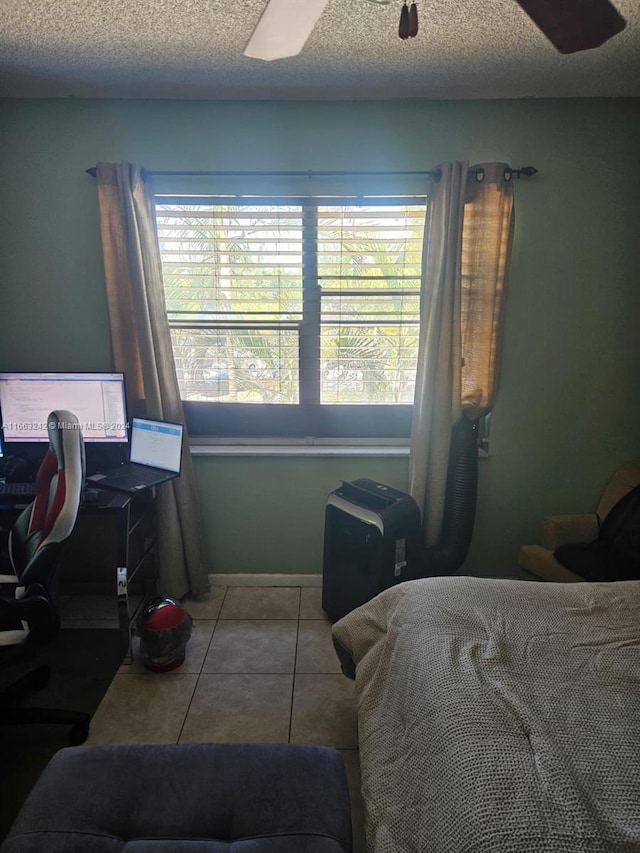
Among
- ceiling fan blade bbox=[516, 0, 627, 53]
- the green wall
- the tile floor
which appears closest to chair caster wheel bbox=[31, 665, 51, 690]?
the tile floor

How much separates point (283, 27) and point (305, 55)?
2.51 ft

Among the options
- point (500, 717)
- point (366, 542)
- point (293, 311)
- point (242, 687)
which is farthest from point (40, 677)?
point (293, 311)

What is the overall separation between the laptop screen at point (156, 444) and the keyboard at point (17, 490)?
1.46 feet

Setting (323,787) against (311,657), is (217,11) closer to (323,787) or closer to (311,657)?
(323,787)

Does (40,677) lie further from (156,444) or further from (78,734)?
(156,444)

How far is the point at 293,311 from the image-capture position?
2.49 m

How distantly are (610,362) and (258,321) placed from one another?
6.02 ft

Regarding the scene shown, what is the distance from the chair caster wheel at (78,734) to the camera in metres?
1.69

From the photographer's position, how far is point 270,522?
268 centimetres

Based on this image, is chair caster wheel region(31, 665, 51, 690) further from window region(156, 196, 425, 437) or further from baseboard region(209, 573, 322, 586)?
window region(156, 196, 425, 437)

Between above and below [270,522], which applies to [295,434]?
above

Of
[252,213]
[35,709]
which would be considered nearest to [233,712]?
[35,709]

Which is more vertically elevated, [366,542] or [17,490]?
[17,490]

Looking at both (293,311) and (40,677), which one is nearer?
(40,677)
